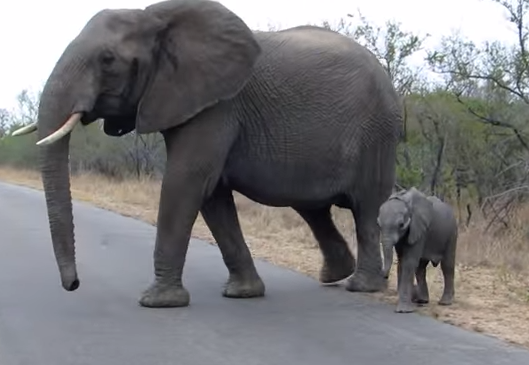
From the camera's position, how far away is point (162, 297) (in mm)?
8664

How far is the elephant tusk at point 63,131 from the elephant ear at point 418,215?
273 centimetres

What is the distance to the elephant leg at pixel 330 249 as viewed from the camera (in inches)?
404

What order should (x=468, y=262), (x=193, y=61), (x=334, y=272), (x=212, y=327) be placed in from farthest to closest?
(x=468, y=262) < (x=334, y=272) < (x=193, y=61) < (x=212, y=327)

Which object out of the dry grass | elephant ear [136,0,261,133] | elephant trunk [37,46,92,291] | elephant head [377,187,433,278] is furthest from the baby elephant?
elephant trunk [37,46,92,291]

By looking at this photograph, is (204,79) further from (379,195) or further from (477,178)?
(477,178)

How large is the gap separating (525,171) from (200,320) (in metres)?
9.71

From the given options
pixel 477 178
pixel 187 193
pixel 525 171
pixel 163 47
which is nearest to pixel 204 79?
pixel 163 47

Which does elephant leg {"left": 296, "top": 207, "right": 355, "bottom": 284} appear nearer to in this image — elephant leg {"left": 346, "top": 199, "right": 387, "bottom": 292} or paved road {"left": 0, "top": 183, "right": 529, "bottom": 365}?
paved road {"left": 0, "top": 183, "right": 529, "bottom": 365}

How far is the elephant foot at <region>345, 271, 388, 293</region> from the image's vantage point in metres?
9.62

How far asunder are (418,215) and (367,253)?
143 centimetres

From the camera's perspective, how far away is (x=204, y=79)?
28.9ft

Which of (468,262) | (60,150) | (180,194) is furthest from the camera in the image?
(468,262)

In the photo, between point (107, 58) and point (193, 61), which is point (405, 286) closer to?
point (193, 61)

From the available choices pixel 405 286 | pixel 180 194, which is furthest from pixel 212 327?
pixel 405 286
